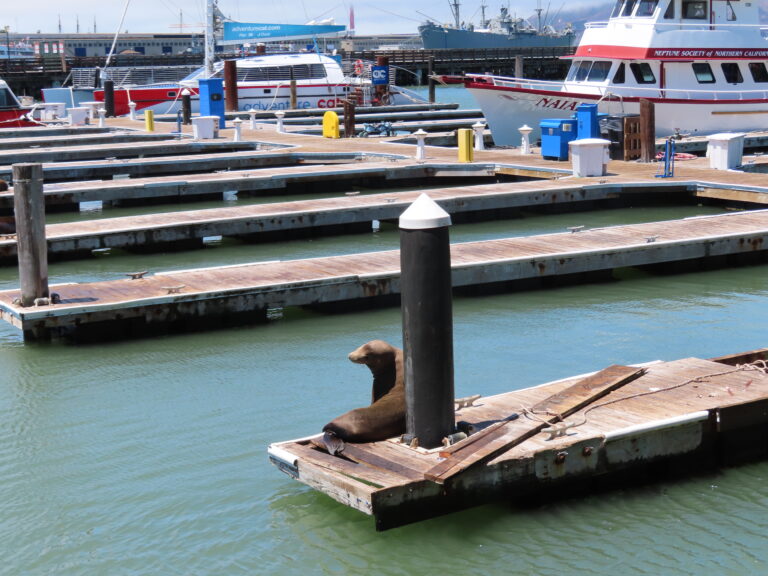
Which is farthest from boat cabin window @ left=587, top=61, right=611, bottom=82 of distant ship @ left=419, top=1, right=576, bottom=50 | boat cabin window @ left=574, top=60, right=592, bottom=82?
distant ship @ left=419, top=1, right=576, bottom=50

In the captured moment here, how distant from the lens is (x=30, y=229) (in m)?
10.6

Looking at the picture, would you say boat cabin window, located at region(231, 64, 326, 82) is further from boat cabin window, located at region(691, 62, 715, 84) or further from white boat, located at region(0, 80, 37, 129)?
boat cabin window, located at region(691, 62, 715, 84)

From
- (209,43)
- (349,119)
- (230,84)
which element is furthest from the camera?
(209,43)

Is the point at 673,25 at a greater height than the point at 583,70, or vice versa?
the point at 673,25

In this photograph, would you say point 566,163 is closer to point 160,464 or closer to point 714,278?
point 714,278

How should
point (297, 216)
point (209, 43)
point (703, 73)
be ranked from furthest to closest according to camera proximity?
point (209, 43) → point (703, 73) → point (297, 216)

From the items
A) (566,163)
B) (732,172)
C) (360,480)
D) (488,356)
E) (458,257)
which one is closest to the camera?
(360,480)

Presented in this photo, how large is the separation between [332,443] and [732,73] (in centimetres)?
2304

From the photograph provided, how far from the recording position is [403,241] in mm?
6645

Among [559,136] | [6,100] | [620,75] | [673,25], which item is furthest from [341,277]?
[6,100]

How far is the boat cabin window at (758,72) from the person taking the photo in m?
27.6

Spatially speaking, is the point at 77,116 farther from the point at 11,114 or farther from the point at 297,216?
the point at 297,216

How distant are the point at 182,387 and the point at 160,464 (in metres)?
1.89

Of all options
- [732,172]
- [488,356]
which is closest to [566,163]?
[732,172]
